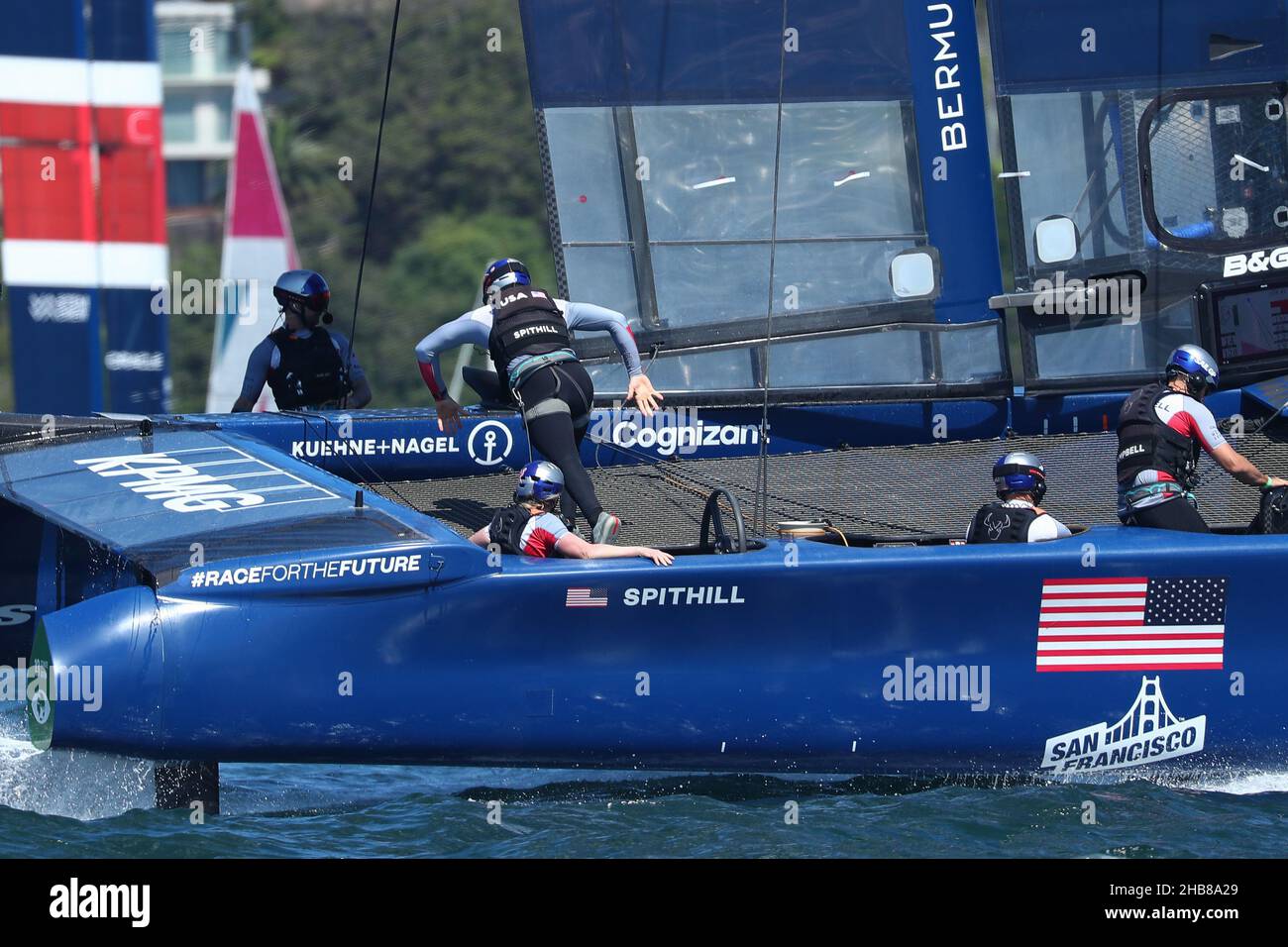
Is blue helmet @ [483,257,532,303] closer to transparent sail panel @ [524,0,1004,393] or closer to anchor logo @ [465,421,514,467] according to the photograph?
anchor logo @ [465,421,514,467]

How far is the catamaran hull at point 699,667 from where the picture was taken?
7.13 m

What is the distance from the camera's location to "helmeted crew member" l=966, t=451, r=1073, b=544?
7.66 m

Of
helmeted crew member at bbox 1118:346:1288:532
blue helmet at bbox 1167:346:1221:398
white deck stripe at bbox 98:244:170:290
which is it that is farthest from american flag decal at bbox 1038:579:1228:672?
white deck stripe at bbox 98:244:170:290

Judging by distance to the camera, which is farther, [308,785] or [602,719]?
[308,785]

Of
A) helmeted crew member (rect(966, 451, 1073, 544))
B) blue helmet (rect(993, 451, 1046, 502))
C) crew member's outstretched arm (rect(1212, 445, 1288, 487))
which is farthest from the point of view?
crew member's outstretched arm (rect(1212, 445, 1288, 487))

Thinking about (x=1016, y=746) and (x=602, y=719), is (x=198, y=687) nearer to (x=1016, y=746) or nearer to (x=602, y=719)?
(x=602, y=719)

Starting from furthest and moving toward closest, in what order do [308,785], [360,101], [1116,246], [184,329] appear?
[360,101], [184,329], [1116,246], [308,785]

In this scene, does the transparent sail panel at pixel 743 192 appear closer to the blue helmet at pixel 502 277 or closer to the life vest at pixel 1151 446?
the blue helmet at pixel 502 277

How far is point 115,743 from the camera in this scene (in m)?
7.08

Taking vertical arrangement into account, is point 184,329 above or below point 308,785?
above

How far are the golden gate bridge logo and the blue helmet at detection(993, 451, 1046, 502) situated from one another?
0.84m

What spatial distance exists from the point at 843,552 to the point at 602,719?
1.02 m

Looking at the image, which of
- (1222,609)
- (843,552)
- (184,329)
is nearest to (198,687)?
(843,552)

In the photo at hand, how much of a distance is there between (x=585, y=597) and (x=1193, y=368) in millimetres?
2769
